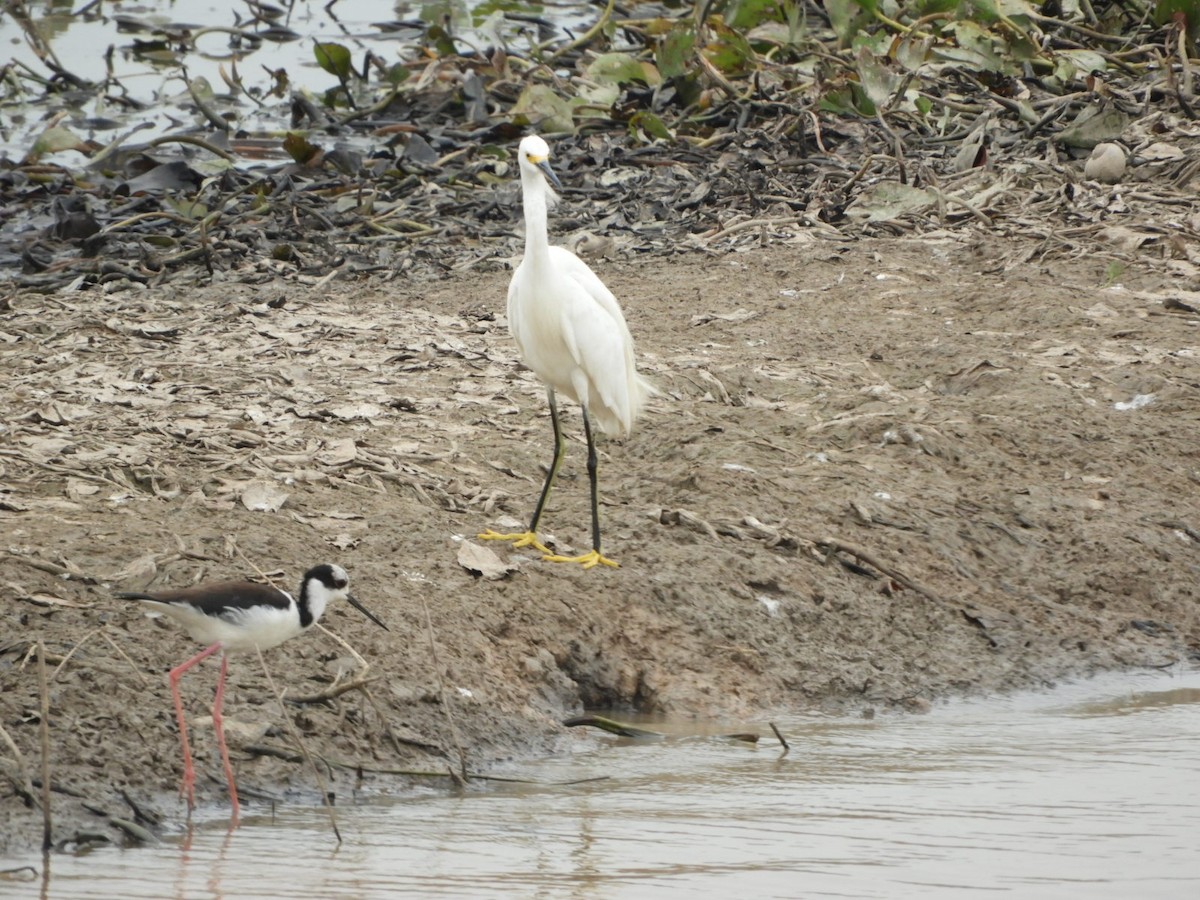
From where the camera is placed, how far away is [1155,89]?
12.1m

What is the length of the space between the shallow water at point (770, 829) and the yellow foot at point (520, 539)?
105 centimetres

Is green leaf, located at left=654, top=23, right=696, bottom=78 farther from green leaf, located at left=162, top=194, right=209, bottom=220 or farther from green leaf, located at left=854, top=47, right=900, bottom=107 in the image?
green leaf, located at left=162, top=194, right=209, bottom=220

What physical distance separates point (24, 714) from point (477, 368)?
4095mm

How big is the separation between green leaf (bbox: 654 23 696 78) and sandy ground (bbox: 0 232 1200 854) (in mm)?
3614

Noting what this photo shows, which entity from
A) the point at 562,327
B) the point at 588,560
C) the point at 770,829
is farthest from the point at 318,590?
the point at 562,327

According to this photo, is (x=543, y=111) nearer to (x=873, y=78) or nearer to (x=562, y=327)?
(x=873, y=78)

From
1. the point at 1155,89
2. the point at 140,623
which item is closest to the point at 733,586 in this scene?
the point at 140,623

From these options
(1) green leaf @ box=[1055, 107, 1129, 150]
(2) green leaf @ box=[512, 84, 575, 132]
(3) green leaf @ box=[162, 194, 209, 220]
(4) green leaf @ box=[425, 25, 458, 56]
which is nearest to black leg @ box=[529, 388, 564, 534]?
(3) green leaf @ box=[162, 194, 209, 220]

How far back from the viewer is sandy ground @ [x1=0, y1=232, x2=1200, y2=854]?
5324mm

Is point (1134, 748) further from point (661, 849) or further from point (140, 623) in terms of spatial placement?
point (140, 623)

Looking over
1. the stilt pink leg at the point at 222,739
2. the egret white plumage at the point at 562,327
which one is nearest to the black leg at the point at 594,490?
the egret white plumage at the point at 562,327

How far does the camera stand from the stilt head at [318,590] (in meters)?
4.91

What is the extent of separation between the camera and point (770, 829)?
4.83 m

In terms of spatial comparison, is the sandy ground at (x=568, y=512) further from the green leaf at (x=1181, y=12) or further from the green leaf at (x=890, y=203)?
the green leaf at (x=1181, y=12)
